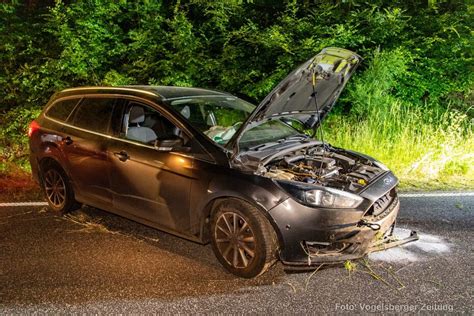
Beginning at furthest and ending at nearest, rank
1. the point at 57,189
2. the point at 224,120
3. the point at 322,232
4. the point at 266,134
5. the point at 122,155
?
1. the point at 57,189
2. the point at 224,120
3. the point at 266,134
4. the point at 122,155
5. the point at 322,232

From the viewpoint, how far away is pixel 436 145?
8.04 meters

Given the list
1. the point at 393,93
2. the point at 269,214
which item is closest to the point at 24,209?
the point at 269,214

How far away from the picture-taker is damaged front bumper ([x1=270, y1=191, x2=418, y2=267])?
3816 mm

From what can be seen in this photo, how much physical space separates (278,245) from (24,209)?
11.7 feet

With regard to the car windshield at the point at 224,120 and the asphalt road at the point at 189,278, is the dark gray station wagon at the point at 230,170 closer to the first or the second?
the car windshield at the point at 224,120

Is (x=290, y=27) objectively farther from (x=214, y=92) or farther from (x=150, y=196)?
(x=150, y=196)

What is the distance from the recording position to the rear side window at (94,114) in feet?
16.6

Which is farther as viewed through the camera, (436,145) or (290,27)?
A: (290,27)

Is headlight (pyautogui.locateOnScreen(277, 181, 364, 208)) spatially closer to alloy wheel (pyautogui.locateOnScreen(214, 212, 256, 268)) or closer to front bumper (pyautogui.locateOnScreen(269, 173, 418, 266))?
front bumper (pyautogui.locateOnScreen(269, 173, 418, 266))

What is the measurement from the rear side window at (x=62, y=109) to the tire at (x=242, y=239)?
8.15 feet

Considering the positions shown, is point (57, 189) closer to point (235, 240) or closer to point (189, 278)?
point (189, 278)

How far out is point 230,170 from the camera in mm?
4082

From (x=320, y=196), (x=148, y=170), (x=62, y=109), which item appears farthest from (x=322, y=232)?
(x=62, y=109)

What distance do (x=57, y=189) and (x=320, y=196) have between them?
11.0 feet
